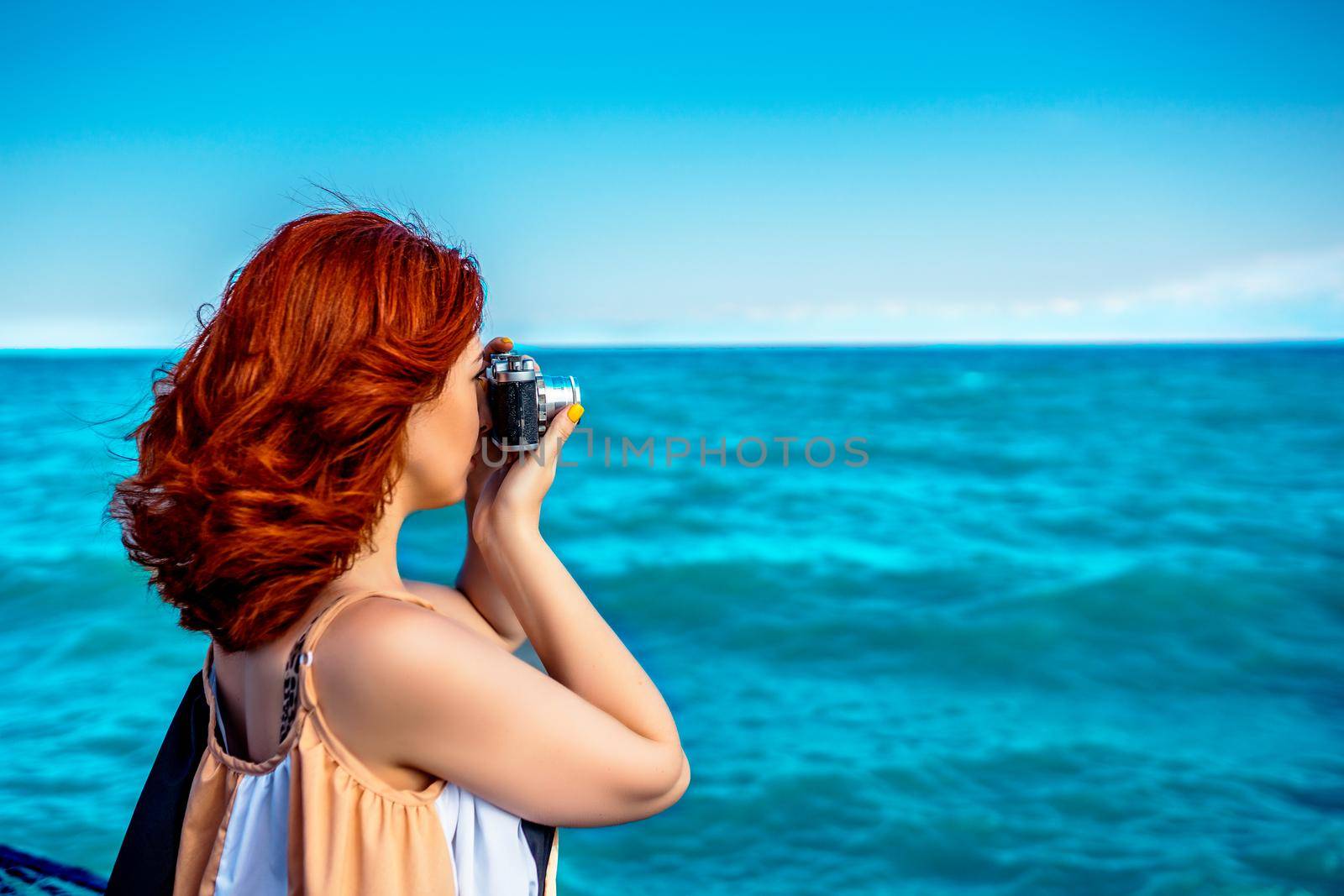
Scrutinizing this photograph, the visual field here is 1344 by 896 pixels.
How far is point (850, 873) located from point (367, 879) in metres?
3.12

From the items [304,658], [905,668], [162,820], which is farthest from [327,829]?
[905,668]

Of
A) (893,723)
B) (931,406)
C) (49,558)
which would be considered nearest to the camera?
(893,723)

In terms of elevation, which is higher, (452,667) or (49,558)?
(452,667)

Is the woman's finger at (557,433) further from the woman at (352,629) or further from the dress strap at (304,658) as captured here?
the dress strap at (304,658)

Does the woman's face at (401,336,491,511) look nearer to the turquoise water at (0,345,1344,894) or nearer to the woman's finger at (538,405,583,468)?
the woman's finger at (538,405,583,468)

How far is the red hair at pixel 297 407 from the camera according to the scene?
1095mm

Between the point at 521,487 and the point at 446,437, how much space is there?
0.12 m

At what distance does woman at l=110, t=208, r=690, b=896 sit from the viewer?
1.06m

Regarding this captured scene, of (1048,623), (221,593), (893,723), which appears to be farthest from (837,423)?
(221,593)

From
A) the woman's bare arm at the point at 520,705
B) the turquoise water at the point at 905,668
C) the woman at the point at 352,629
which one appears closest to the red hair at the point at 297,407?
the woman at the point at 352,629

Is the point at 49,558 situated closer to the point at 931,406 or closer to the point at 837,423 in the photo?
the point at 837,423

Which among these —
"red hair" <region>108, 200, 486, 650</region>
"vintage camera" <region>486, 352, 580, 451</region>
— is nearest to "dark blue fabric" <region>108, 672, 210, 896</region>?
"red hair" <region>108, 200, 486, 650</region>

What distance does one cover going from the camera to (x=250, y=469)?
109 cm

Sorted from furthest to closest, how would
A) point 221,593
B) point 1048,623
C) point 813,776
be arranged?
point 1048,623 → point 813,776 → point 221,593
